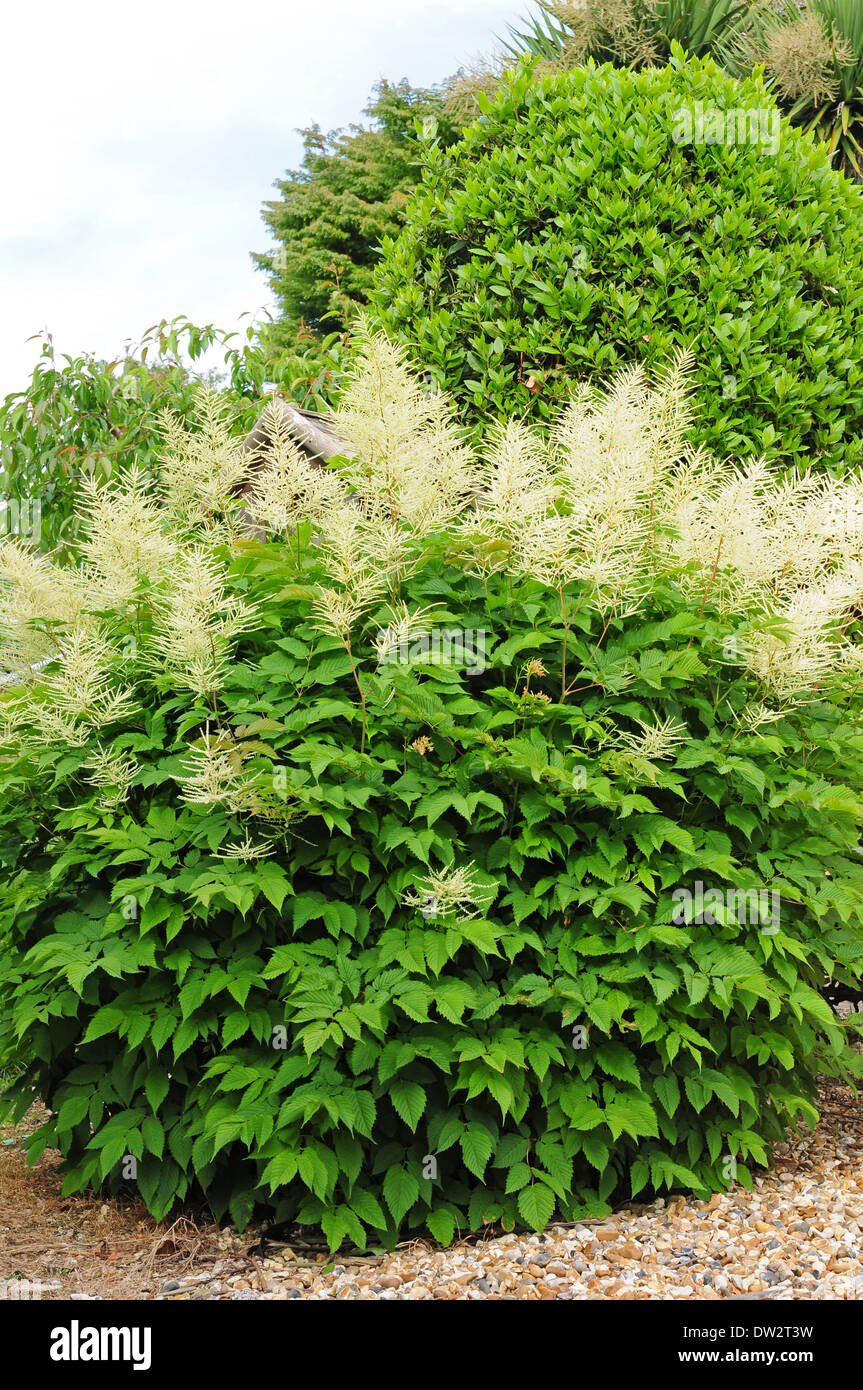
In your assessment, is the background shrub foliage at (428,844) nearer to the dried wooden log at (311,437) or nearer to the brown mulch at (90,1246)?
the brown mulch at (90,1246)

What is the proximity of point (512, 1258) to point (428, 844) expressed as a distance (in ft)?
3.73

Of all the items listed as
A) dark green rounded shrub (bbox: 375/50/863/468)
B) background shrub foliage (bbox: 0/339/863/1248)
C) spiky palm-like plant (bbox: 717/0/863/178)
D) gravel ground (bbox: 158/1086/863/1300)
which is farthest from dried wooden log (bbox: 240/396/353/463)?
spiky palm-like plant (bbox: 717/0/863/178)

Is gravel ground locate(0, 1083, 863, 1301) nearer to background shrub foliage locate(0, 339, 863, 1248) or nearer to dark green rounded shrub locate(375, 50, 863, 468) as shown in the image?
background shrub foliage locate(0, 339, 863, 1248)

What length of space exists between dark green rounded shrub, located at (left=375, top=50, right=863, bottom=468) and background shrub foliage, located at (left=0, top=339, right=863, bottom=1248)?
112 cm

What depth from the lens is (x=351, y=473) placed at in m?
3.68

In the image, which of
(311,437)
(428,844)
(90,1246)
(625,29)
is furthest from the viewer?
(625,29)

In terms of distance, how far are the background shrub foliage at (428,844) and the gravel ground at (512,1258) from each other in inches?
4.2

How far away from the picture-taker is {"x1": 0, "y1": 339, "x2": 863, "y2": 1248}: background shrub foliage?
9.67ft

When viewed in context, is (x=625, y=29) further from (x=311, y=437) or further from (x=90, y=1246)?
(x=90, y=1246)

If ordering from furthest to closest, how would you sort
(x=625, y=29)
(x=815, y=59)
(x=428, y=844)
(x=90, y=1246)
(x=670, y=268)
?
(x=815, y=59) → (x=625, y=29) → (x=670, y=268) → (x=90, y=1246) → (x=428, y=844)

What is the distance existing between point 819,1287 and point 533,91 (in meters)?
4.77

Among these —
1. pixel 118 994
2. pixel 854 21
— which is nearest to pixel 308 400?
pixel 118 994

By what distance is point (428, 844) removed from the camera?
288 centimetres

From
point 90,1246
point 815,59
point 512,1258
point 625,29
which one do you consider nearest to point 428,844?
point 512,1258
